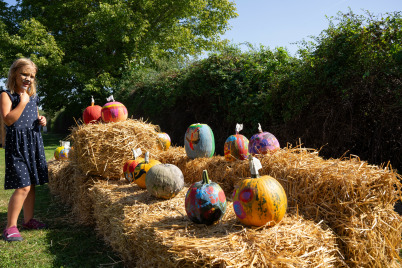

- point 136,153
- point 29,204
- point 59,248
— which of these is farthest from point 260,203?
point 29,204

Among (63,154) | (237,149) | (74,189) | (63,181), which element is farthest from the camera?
(63,154)

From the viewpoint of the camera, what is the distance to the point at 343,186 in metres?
2.65

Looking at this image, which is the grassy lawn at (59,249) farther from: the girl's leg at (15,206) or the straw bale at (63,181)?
the straw bale at (63,181)

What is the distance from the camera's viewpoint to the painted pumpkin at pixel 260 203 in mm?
2340

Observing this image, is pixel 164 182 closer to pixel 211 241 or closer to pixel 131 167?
pixel 131 167

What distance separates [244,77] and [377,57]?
3186 mm

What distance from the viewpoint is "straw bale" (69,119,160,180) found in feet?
14.4

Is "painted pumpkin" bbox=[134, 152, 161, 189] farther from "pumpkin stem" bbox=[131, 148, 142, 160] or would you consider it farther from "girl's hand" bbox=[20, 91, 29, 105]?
"girl's hand" bbox=[20, 91, 29, 105]

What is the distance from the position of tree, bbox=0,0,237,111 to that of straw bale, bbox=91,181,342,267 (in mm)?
14582

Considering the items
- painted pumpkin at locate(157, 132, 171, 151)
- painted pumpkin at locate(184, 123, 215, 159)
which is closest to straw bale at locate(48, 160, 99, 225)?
painted pumpkin at locate(157, 132, 171, 151)

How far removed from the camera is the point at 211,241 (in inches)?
82.4

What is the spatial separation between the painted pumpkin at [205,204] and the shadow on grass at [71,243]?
109cm

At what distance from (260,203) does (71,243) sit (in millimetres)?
2610

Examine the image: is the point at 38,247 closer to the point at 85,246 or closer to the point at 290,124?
the point at 85,246
